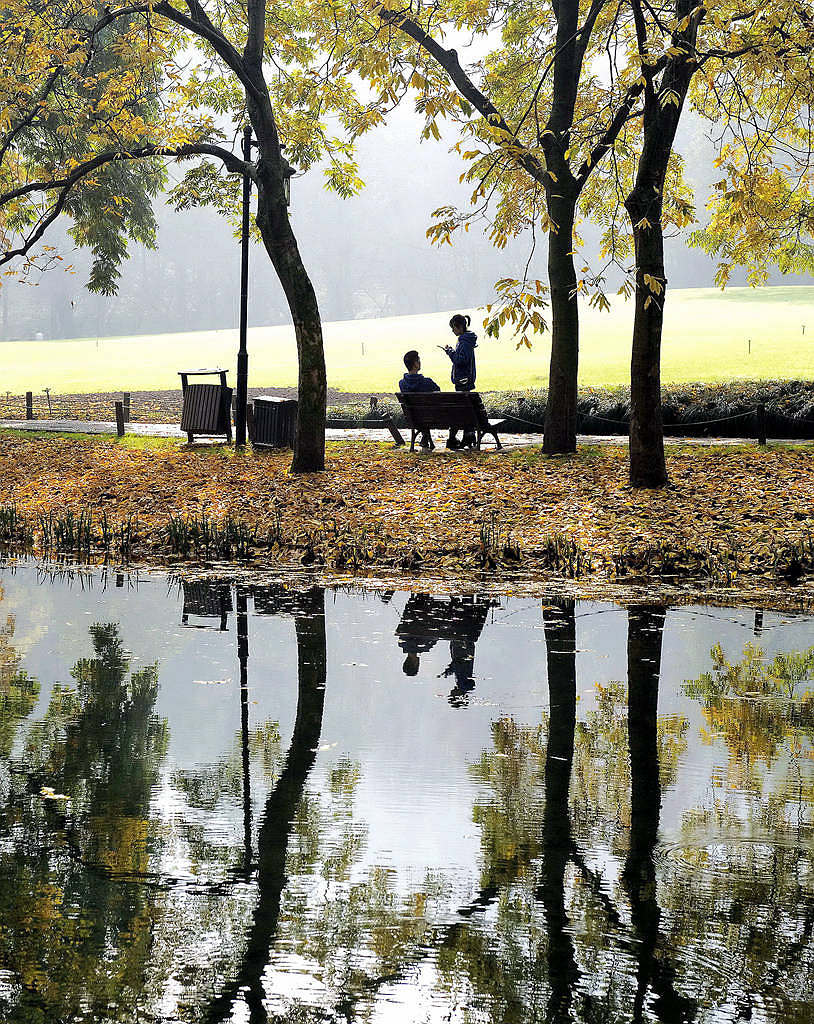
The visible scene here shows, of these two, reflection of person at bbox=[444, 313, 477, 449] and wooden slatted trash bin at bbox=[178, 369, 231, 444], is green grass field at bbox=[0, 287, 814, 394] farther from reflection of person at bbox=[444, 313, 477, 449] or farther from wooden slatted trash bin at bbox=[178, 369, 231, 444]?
reflection of person at bbox=[444, 313, 477, 449]

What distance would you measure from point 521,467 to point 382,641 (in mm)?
8916

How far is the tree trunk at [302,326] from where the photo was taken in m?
16.3

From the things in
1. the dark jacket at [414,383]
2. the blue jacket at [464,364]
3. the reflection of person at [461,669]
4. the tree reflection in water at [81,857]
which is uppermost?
the blue jacket at [464,364]

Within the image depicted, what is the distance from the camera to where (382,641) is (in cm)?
752

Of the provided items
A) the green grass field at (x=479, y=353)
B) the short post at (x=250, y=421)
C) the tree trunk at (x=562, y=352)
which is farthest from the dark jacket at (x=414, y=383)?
the green grass field at (x=479, y=353)

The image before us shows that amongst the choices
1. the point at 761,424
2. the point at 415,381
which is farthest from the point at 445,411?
the point at 761,424

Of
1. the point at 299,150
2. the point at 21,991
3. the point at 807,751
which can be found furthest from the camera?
the point at 299,150

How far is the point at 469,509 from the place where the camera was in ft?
41.7

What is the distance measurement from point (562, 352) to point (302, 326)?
375cm

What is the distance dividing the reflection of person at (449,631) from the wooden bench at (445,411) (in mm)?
9095

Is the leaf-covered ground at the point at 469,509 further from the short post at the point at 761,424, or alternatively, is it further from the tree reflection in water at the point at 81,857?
the tree reflection in water at the point at 81,857

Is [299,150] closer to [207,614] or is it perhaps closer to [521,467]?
[521,467]

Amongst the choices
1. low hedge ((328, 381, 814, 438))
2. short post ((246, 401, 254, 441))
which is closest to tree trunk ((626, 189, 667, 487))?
low hedge ((328, 381, 814, 438))

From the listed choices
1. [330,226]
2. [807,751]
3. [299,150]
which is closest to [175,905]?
[807,751]
